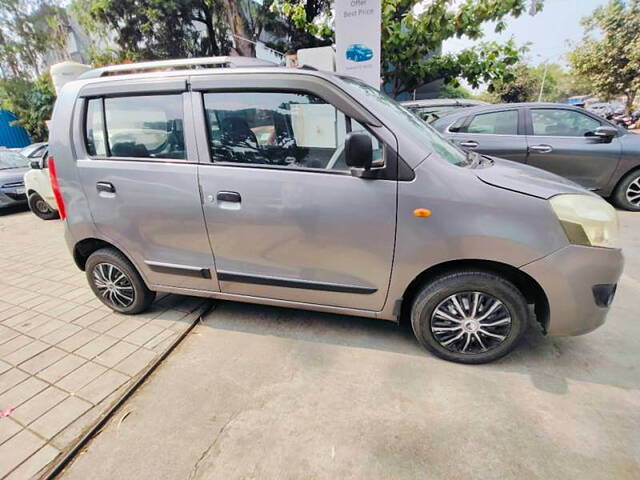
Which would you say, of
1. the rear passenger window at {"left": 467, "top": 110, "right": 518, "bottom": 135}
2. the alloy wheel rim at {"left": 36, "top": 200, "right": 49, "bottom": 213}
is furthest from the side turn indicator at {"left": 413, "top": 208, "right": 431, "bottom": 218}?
the alloy wheel rim at {"left": 36, "top": 200, "right": 49, "bottom": 213}

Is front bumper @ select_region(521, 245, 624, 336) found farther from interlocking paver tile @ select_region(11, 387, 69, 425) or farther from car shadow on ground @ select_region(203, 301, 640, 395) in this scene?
interlocking paver tile @ select_region(11, 387, 69, 425)

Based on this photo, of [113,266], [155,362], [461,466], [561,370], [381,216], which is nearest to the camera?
[461,466]

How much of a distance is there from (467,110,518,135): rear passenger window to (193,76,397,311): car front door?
3.96 metres

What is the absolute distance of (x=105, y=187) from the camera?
252cm

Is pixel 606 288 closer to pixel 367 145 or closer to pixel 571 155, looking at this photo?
pixel 367 145

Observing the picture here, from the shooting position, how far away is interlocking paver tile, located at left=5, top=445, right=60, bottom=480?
1667 millimetres

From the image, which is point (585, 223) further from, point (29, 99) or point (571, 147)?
point (29, 99)

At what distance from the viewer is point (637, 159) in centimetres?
487

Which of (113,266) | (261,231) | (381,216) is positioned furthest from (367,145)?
(113,266)

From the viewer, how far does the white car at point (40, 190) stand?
6.34 metres

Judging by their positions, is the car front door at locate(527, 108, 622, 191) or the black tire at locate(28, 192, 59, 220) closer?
the car front door at locate(527, 108, 622, 191)

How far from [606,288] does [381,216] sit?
136cm

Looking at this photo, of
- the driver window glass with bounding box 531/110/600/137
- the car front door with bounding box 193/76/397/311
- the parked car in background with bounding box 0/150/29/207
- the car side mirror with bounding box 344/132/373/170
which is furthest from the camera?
the parked car in background with bounding box 0/150/29/207

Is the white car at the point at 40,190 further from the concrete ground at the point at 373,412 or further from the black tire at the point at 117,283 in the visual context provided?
the concrete ground at the point at 373,412
